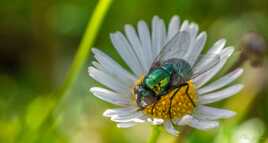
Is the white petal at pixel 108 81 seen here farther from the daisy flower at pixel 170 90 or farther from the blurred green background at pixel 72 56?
the blurred green background at pixel 72 56

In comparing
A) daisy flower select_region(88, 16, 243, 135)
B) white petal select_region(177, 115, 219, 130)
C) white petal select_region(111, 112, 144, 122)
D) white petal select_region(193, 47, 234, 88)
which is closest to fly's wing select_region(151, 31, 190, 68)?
daisy flower select_region(88, 16, 243, 135)

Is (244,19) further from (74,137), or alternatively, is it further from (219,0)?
(74,137)

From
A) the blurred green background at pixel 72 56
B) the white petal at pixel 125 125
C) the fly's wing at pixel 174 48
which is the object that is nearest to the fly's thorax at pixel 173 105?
the fly's wing at pixel 174 48

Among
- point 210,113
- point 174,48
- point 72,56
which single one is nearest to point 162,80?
point 174,48

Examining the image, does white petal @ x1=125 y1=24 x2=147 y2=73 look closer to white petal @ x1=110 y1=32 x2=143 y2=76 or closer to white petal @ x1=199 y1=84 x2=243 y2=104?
white petal @ x1=110 y1=32 x2=143 y2=76

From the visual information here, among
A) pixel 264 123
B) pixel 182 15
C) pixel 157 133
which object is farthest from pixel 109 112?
pixel 182 15
